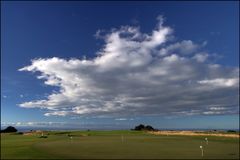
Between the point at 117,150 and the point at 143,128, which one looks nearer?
the point at 117,150

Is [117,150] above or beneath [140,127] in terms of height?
above

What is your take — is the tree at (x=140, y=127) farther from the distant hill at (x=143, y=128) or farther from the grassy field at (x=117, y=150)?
the grassy field at (x=117, y=150)

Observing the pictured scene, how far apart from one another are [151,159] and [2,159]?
16.6 m

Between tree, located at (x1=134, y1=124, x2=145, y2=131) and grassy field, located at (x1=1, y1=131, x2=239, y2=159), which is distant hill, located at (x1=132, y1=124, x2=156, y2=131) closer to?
tree, located at (x1=134, y1=124, x2=145, y2=131)

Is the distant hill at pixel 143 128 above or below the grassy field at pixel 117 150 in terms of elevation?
below

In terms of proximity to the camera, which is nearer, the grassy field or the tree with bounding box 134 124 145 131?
the grassy field

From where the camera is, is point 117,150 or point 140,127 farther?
point 140,127

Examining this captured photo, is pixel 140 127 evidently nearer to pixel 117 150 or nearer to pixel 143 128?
pixel 143 128

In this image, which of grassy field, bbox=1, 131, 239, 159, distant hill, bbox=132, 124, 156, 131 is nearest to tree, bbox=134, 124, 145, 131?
distant hill, bbox=132, 124, 156, 131

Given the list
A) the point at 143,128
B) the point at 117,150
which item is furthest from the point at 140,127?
the point at 117,150

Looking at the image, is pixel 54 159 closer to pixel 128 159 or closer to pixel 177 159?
pixel 128 159

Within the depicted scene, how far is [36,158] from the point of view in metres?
36.2

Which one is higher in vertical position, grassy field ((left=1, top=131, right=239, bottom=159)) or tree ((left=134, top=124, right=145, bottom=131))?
grassy field ((left=1, top=131, right=239, bottom=159))

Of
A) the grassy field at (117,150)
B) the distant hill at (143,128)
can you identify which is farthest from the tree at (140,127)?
the grassy field at (117,150)
